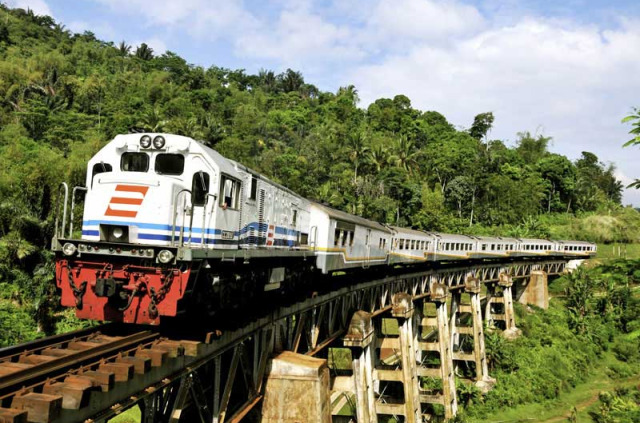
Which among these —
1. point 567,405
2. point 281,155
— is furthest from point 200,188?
point 281,155

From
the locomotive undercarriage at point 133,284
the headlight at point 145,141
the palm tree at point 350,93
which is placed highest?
the palm tree at point 350,93

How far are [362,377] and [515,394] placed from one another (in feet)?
61.9

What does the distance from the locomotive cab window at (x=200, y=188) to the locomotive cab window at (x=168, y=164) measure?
0.46 meters

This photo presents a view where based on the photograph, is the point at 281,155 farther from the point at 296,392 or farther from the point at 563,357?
the point at 296,392

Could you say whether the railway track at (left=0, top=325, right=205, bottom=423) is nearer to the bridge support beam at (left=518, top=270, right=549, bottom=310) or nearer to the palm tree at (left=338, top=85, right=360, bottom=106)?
the bridge support beam at (left=518, top=270, right=549, bottom=310)

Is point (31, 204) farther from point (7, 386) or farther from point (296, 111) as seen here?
point (296, 111)

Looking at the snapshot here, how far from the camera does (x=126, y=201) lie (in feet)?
32.8

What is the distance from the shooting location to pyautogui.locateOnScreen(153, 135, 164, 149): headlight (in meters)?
10.5

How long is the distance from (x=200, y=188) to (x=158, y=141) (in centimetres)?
130

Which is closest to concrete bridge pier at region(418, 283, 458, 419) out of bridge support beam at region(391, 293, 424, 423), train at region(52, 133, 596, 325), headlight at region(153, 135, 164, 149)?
bridge support beam at region(391, 293, 424, 423)

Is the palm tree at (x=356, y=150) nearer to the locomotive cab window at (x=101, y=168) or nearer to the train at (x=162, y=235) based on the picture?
the train at (x=162, y=235)

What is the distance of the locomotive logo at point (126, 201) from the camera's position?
994 cm

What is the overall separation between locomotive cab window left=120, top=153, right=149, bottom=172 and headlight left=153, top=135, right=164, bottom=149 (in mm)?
325

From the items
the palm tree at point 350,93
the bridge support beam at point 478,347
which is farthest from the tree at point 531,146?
the bridge support beam at point 478,347
